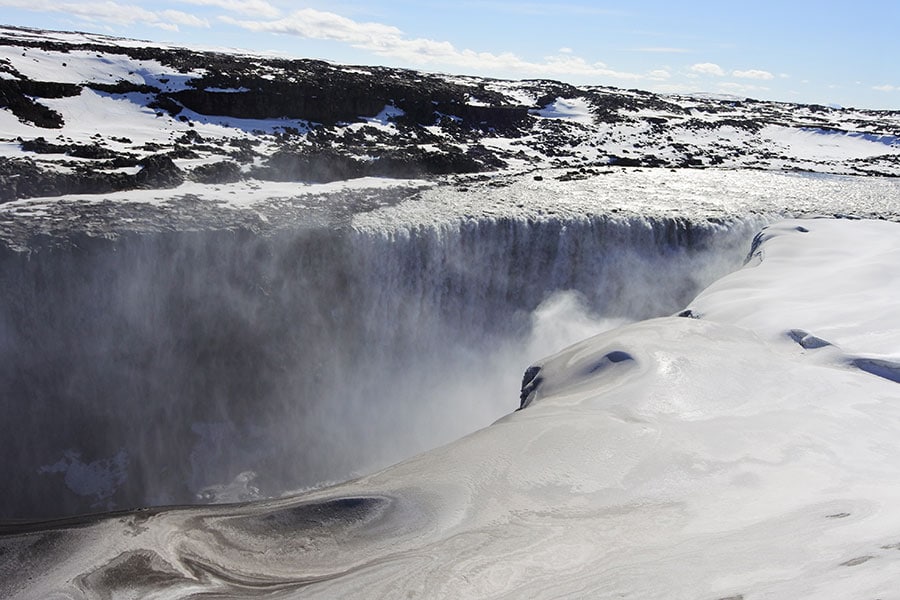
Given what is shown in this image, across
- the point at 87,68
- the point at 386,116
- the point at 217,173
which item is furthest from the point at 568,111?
the point at 217,173

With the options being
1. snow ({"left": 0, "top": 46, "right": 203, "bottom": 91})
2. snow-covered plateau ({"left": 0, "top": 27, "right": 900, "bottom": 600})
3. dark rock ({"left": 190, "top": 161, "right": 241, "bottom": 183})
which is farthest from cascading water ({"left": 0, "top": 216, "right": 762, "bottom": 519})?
snow ({"left": 0, "top": 46, "right": 203, "bottom": 91})

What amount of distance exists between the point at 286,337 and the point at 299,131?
1452 cm

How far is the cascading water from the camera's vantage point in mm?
15266

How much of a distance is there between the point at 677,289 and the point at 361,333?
29.9 ft

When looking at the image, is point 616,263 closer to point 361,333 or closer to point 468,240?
point 468,240

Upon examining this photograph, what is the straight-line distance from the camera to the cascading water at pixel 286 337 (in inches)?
601

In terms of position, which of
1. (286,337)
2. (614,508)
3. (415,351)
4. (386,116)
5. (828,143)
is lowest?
(415,351)

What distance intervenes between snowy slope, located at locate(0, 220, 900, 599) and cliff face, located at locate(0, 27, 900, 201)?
12723 mm

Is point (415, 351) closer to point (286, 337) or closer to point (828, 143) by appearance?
point (286, 337)

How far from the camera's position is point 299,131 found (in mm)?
29891

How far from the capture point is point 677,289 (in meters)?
20.2

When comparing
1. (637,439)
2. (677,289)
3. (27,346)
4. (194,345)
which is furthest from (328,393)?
(637,439)

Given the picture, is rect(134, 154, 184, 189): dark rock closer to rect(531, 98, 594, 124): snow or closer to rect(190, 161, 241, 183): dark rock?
rect(190, 161, 241, 183): dark rock

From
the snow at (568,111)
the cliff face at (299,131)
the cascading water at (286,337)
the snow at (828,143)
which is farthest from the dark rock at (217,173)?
the snow at (828,143)
